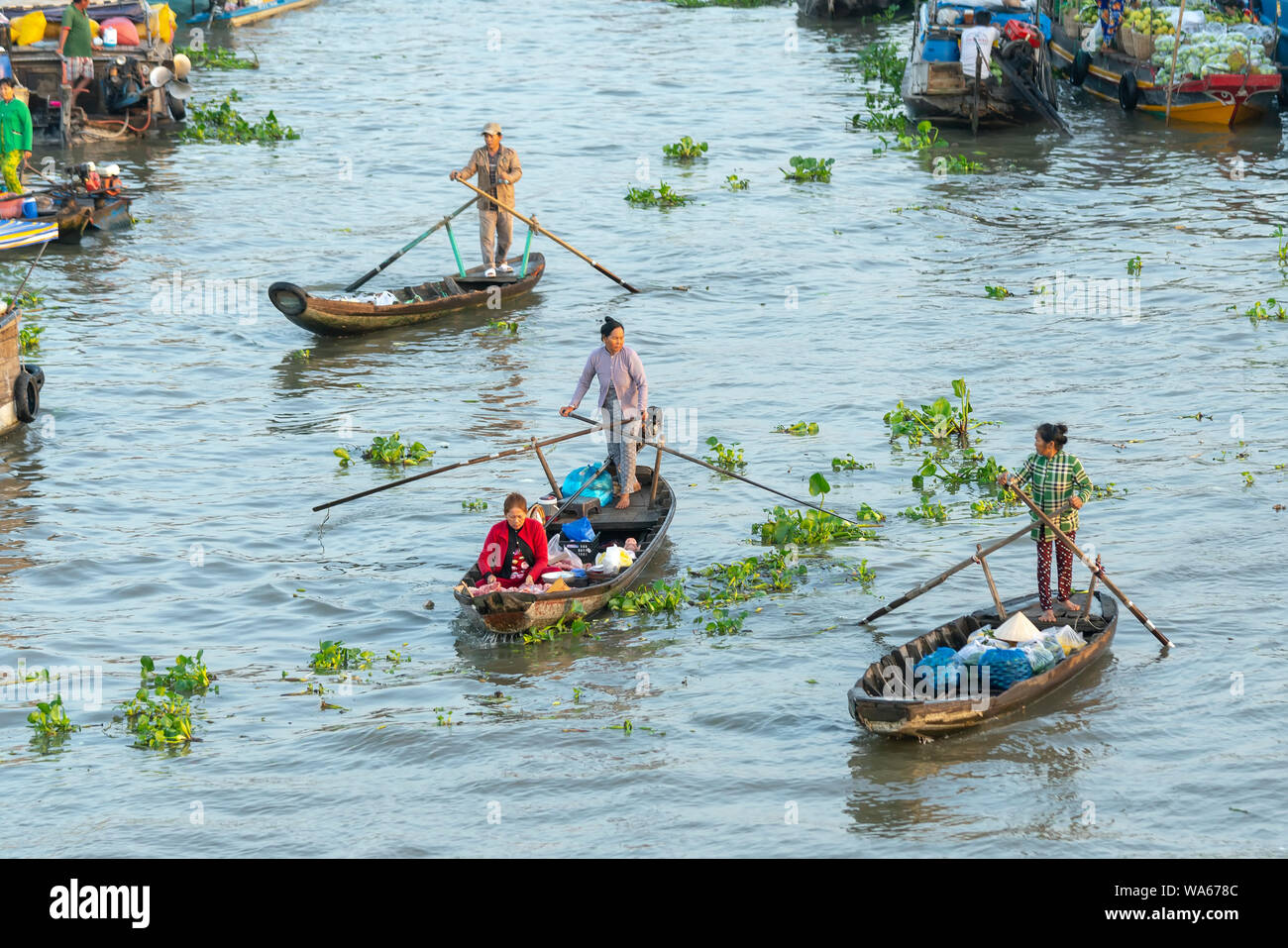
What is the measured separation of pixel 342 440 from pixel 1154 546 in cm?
813

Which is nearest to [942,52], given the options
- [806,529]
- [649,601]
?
[806,529]

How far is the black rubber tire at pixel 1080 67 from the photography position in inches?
1229

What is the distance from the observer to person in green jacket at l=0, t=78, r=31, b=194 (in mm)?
21219

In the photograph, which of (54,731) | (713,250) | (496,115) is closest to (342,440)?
(54,731)

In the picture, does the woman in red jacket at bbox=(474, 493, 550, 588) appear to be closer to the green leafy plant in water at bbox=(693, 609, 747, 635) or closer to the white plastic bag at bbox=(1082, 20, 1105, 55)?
the green leafy plant in water at bbox=(693, 609, 747, 635)

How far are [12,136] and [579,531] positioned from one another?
1275 centimetres

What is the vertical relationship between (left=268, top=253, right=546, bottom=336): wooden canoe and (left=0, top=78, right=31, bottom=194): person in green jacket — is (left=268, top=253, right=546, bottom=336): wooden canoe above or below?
below

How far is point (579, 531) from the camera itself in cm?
1302

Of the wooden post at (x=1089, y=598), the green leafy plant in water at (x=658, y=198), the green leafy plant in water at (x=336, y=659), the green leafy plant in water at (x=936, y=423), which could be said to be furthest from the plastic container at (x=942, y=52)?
the green leafy plant in water at (x=336, y=659)

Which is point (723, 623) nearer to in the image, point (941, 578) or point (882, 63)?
point (941, 578)

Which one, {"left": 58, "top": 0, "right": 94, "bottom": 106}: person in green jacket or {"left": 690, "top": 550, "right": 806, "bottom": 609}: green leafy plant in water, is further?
{"left": 58, "top": 0, "right": 94, "bottom": 106}: person in green jacket

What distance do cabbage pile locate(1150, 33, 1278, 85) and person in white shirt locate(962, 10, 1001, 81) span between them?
3085mm

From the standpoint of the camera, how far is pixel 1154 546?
13344mm

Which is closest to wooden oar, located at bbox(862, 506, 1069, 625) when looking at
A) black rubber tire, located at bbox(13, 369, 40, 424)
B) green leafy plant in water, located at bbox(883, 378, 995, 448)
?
green leafy plant in water, located at bbox(883, 378, 995, 448)
